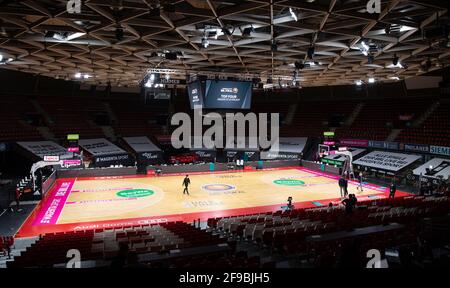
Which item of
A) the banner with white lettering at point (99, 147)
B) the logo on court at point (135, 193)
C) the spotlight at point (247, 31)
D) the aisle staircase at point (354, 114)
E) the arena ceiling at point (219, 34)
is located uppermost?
the arena ceiling at point (219, 34)

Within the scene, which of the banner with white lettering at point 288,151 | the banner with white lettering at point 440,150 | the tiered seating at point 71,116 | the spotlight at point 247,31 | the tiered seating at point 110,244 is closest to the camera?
the tiered seating at point 110,244

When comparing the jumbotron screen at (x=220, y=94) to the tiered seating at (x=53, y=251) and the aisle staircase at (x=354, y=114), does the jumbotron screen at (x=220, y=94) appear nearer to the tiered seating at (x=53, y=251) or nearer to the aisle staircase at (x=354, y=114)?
the tiered seating at (x=53, y=251)

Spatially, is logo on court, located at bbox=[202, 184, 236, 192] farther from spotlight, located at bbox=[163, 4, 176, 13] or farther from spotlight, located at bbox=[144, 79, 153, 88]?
spotlight, located at bbox=[163, 4, 176, 13]

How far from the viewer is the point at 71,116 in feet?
130

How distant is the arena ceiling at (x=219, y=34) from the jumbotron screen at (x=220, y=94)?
1.67m

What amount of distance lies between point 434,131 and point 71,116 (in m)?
39.5

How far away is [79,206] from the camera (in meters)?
19.9

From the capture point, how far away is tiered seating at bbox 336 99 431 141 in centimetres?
3630

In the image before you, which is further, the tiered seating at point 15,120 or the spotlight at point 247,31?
the tiered seating at point 15,120

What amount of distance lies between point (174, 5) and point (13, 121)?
28.7 meters

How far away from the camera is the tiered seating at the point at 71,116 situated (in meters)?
37.4

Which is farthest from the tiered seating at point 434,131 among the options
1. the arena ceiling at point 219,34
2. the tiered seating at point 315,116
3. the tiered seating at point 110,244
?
the tiered seating at point 110,244

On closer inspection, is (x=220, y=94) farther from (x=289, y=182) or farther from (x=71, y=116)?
(x=71, y=116)

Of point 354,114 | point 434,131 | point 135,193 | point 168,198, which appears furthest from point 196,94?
point 354,114
